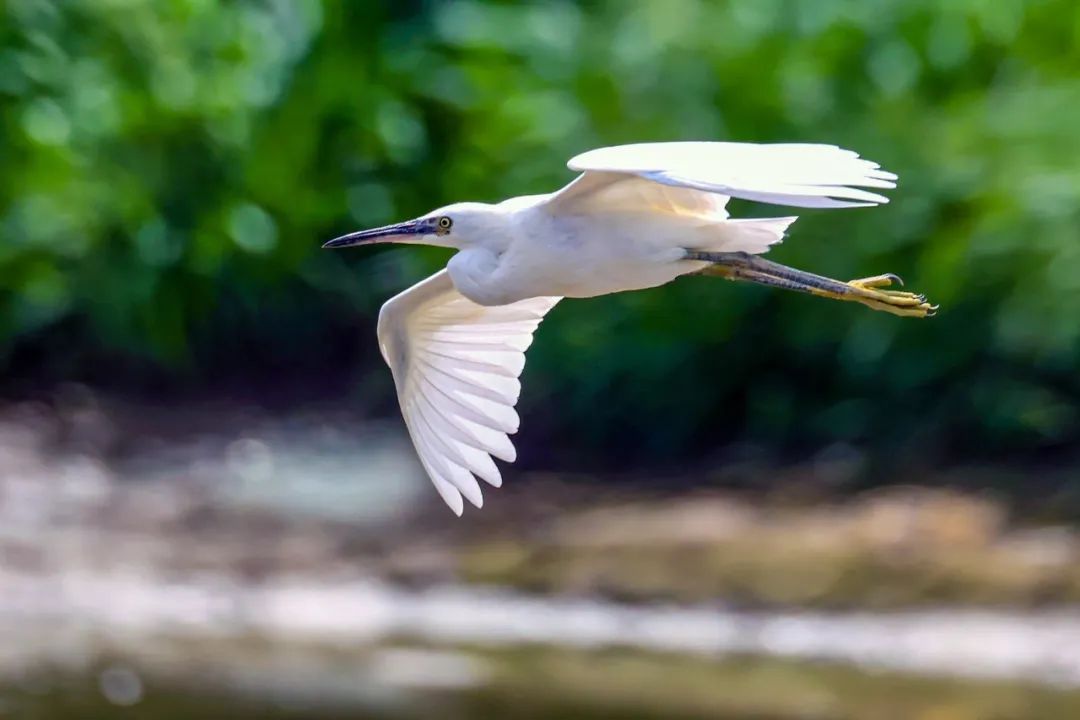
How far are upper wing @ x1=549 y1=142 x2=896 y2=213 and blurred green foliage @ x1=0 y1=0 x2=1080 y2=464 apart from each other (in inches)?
208

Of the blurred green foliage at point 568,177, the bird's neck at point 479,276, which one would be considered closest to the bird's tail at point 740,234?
the bird's neck at point 479,276

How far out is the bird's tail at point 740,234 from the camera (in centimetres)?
478

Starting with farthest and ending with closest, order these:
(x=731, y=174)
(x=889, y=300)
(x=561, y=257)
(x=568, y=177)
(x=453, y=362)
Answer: (x=568, y=177) < (x=453, y=362) < (x=889, y=300) < (x=561, y=257) < (x=731, y=174)

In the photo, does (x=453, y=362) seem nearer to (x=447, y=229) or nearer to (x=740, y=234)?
(x=447, y=229)

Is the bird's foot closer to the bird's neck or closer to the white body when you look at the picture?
the white body

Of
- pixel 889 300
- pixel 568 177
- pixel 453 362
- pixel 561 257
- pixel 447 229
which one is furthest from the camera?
pixel 568 177

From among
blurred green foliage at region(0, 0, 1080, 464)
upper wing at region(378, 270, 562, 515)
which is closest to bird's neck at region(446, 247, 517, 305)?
upper wing at region(378, 270, 562, 515)

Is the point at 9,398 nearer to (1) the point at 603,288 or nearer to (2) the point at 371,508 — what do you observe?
(2) the point at 371,508

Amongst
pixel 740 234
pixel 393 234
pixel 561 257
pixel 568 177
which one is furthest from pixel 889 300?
pixel 568 177

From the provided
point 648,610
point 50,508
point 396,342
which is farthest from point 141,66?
point 396,342

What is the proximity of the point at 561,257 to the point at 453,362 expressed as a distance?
84cm

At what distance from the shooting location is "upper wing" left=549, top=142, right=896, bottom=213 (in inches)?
151

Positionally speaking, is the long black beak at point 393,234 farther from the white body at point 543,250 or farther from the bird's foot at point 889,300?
the bird's foot at point 889,300

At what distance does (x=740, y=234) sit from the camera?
188 inches
